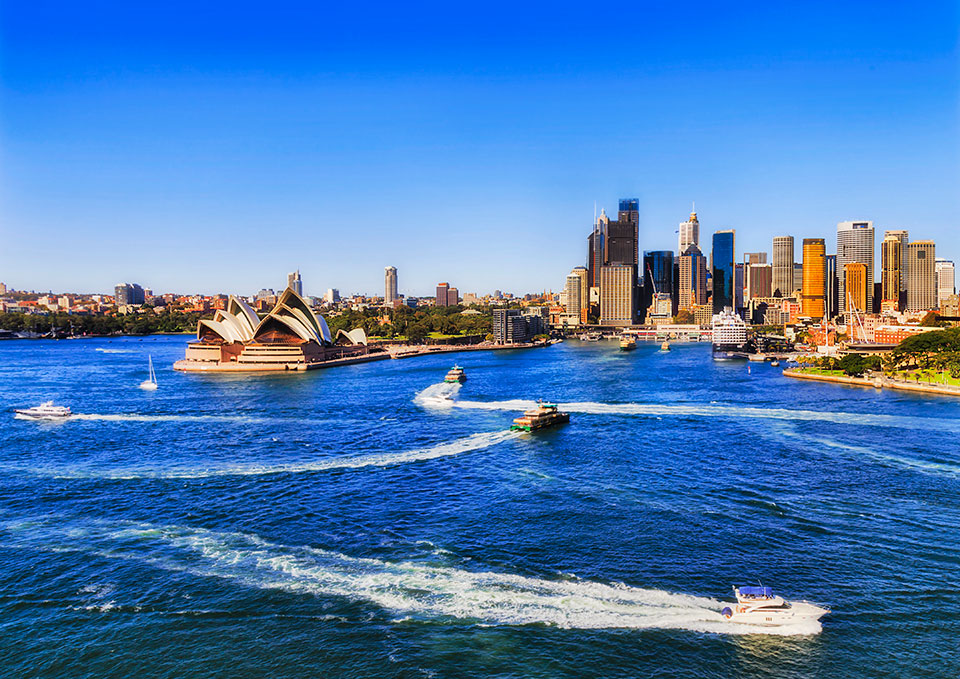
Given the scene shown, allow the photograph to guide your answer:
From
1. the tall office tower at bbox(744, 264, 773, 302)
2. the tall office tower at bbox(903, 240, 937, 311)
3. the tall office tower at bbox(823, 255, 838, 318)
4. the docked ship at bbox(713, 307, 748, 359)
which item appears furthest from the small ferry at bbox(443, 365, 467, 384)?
the tall office tower at bbox(744, 264, 773, 302)

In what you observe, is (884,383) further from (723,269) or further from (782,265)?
(782,265)

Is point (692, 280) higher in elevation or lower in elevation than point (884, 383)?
higher

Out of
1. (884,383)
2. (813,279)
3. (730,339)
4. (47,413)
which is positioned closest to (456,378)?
(47,413)

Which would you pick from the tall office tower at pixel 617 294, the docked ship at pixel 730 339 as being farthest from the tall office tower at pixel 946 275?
the docked ship at pixel 730 339

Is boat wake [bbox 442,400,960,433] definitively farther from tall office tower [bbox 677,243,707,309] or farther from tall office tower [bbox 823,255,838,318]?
tall office tower [bbox 677,243,707,309]

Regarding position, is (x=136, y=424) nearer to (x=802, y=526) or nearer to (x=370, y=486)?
(x=370, y=486)

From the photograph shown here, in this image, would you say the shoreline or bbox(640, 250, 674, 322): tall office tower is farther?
bbox(640, 250, 674, 322): tall office tower

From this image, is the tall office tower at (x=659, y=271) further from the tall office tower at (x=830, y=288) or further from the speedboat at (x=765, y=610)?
the speedboat at (x=765, y=610)
